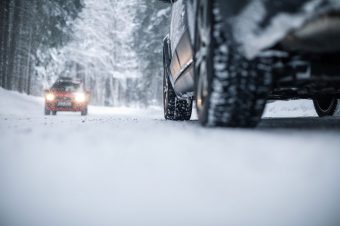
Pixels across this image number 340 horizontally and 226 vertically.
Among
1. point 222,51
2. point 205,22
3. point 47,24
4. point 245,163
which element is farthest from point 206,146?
point 47,24

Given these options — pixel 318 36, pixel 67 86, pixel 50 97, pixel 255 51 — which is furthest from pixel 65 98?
pixel 318 36

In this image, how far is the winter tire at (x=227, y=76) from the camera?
2.07 m

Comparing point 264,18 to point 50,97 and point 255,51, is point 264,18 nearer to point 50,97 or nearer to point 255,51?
point 255,51

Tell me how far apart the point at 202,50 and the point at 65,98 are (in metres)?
9.64

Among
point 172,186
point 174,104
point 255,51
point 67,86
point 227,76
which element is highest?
point 67,86

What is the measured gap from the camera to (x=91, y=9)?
1208 inches

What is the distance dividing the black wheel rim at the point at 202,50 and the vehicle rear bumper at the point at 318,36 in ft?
1.76

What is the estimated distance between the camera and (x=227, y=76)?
82.6 inches

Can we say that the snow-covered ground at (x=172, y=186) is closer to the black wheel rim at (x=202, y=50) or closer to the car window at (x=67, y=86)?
the black wheel rim at (x=202, y=50)

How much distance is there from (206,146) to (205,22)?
97 cm

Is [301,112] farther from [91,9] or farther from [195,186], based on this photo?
[91,9]

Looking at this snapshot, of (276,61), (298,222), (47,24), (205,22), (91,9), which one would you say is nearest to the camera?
(298,222)

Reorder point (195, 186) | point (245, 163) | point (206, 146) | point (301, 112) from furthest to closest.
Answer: point (301, 112) < point (206, 146) < point (245, 163) < point (195, 186)

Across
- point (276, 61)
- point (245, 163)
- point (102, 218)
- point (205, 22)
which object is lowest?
point (102, 218)
